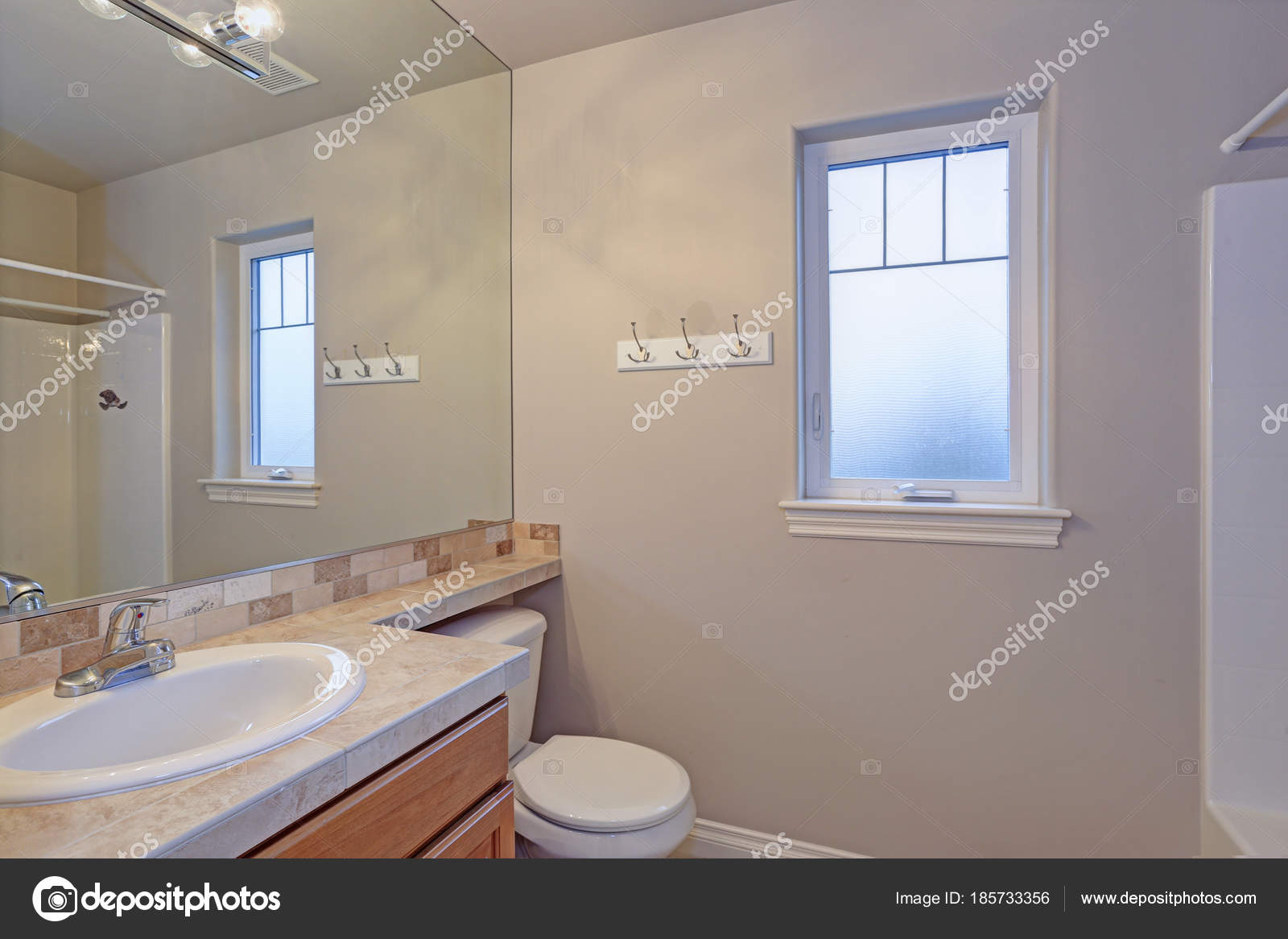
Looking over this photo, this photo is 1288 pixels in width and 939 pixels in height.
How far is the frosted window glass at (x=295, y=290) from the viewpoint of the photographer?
1.37m

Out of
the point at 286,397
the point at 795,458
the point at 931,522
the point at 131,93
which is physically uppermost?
the point at 131,93

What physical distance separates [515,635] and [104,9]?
5.01 feet

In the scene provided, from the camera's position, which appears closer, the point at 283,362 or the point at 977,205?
the point at 283,362

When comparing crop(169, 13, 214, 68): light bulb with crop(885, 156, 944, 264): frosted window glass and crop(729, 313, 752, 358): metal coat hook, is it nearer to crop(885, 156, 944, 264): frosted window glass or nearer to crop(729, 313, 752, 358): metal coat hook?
crop(729, 313, 752, 358): metal coat hook

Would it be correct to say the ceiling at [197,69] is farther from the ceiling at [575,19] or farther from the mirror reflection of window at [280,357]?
the mirror reflection of window at [280,357]

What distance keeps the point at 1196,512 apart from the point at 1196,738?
20.3 inches

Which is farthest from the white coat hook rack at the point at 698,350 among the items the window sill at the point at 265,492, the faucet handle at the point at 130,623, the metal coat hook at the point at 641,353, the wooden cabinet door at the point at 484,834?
the faucet handle at the point at 130,623

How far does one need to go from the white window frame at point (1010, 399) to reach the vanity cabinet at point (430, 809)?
986mm

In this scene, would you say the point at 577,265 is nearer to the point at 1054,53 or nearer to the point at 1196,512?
the point at 1054,53

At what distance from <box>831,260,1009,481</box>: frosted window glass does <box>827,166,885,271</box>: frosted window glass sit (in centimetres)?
5

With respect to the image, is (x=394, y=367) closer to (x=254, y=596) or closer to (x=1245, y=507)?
(x=254, y=596)

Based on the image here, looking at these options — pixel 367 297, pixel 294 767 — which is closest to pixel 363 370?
pixel 367 297

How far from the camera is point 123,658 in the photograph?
3.15ft

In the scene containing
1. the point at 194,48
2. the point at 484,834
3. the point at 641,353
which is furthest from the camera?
the point at 641,353
